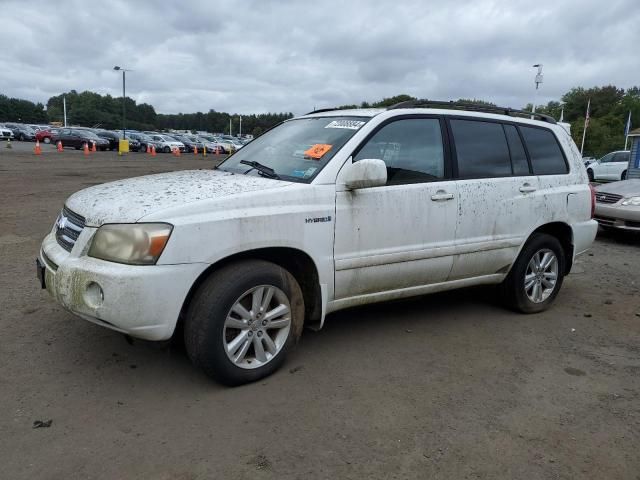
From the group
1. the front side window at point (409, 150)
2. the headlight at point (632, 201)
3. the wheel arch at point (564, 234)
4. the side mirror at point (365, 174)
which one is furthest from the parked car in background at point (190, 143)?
the side mirror at point (365, 174)

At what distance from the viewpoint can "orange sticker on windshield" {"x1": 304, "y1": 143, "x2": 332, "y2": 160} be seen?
12.2ft

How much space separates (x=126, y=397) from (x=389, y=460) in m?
1.61

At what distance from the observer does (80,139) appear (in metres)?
34.3

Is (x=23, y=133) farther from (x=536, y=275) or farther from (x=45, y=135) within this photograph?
(x=536, y=275)

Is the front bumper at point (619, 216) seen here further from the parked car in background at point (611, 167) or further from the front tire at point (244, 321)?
the parked car in background at point (611, 167)

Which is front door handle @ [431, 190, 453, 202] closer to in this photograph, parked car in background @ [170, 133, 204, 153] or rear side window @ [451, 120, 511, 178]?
rear side window @ [451, 120, 511, 178]

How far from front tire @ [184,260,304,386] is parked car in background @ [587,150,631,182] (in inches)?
905

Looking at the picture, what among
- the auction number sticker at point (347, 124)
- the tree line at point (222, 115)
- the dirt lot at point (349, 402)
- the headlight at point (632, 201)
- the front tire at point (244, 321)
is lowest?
the dirt lot at point (349, 402)

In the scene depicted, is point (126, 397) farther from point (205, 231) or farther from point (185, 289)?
point (205, 231)

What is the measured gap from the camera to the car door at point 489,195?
13.9 feet

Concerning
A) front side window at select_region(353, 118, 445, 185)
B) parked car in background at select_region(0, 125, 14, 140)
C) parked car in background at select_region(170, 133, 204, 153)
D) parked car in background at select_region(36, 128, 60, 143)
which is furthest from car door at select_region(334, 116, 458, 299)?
parked car in background at select_region(0, 125, 14, 140)

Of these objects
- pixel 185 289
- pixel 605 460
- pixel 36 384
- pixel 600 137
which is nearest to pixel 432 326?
pixel 605 460

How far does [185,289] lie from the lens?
9.91 feet

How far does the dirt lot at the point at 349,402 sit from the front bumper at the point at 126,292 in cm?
52
